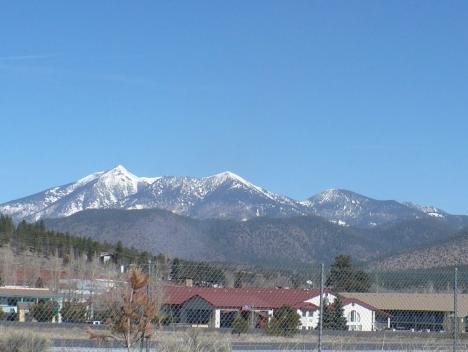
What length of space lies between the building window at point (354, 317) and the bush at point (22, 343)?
2401cm

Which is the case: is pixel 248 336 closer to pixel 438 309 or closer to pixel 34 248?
pixel 438 309

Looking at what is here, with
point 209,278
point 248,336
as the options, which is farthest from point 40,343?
point 248,336

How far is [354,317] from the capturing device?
37000 mm

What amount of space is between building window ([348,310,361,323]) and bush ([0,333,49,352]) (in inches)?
945

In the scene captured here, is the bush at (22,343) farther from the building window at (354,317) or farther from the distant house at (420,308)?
the building window at (354,317)

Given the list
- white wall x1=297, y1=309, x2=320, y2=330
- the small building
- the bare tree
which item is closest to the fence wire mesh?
the bare tree

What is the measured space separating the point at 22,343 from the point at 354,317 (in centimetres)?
2532

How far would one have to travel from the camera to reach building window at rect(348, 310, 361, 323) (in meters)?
36.5

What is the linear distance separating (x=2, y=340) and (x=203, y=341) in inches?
115

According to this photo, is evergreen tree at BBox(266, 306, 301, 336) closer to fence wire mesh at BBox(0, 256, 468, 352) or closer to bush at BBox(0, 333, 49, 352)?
fence wire mesh at BBox(0, 256, 468, 352)

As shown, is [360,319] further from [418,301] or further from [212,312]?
[212,312]

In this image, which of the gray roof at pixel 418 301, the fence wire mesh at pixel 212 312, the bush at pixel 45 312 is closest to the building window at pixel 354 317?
the gray roof at pixel 418 301

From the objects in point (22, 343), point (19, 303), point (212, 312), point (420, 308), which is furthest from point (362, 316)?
point (22, 343)

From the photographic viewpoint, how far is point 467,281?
164 ft
